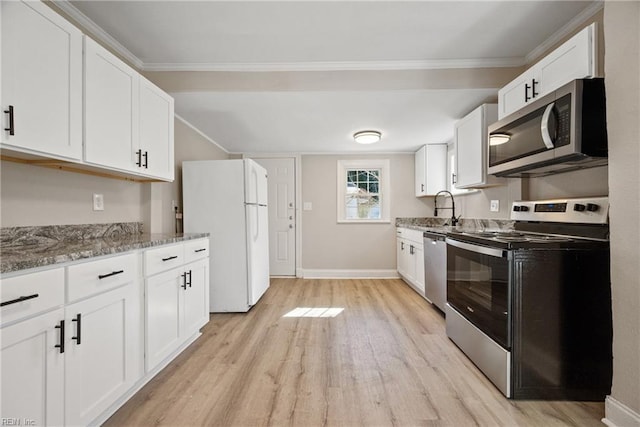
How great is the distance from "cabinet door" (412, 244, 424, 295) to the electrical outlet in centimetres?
326

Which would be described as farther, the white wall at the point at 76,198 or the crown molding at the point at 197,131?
the crown molding at the point at 197,131

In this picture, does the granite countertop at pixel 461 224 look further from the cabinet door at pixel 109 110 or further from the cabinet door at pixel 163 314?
the cabinet door at pixel 109 110

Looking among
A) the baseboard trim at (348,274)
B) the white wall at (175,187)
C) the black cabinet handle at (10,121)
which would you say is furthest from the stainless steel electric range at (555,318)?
the baseboard trim at (348,274)

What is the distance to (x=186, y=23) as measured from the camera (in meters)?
1.99

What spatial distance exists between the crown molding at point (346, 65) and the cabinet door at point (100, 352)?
1.94 m

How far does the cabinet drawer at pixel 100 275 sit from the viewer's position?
1235 millimetres

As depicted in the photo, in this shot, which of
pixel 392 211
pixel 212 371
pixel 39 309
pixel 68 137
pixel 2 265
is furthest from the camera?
pixel 392 211

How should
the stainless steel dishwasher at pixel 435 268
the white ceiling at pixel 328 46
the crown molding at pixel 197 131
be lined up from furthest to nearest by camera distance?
the crown molding at pixel 197 131
the stainless steel dishwasher at pixel 435 268
the white ceiling at pixel 328 46

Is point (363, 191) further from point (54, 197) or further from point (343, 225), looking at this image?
point (54, 197)

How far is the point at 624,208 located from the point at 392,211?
3.56 m

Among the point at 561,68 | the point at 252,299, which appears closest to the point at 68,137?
the point at 252,299

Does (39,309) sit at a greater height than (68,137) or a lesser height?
lesser

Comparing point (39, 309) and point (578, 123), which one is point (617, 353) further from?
point (39, 309)

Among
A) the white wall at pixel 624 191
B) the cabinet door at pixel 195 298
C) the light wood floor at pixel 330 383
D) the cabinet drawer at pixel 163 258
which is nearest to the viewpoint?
the white wall at pixel 624 191
